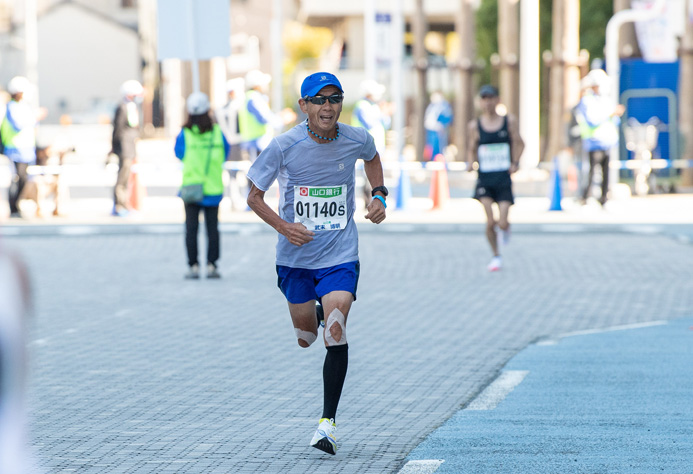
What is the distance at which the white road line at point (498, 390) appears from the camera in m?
6.82

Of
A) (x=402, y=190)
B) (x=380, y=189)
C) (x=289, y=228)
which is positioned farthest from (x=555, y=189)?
(x=289, y=228)

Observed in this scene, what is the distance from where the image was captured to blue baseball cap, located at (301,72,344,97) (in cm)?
587

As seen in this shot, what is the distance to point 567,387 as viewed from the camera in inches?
288

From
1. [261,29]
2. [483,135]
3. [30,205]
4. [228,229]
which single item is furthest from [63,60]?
[483,135]

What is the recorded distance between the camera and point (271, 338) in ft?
31.3

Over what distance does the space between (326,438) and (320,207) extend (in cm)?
109

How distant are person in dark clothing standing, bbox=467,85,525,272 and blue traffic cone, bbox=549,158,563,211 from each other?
6853 millimetres

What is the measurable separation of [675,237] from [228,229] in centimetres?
603

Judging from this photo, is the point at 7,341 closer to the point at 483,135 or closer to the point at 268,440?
the point at 268,440

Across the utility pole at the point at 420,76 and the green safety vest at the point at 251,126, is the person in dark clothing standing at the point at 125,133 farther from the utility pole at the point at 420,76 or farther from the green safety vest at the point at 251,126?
the utility pole at the point at 420,76

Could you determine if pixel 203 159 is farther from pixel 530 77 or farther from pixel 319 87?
pixel 530 77

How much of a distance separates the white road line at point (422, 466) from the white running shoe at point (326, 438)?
40cm

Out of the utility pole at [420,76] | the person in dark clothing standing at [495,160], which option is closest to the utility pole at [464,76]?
the utility pole at [420,76]

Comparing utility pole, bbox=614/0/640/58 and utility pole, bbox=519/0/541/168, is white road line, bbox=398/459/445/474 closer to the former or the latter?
utility pole, bbox=519/0/541/168
